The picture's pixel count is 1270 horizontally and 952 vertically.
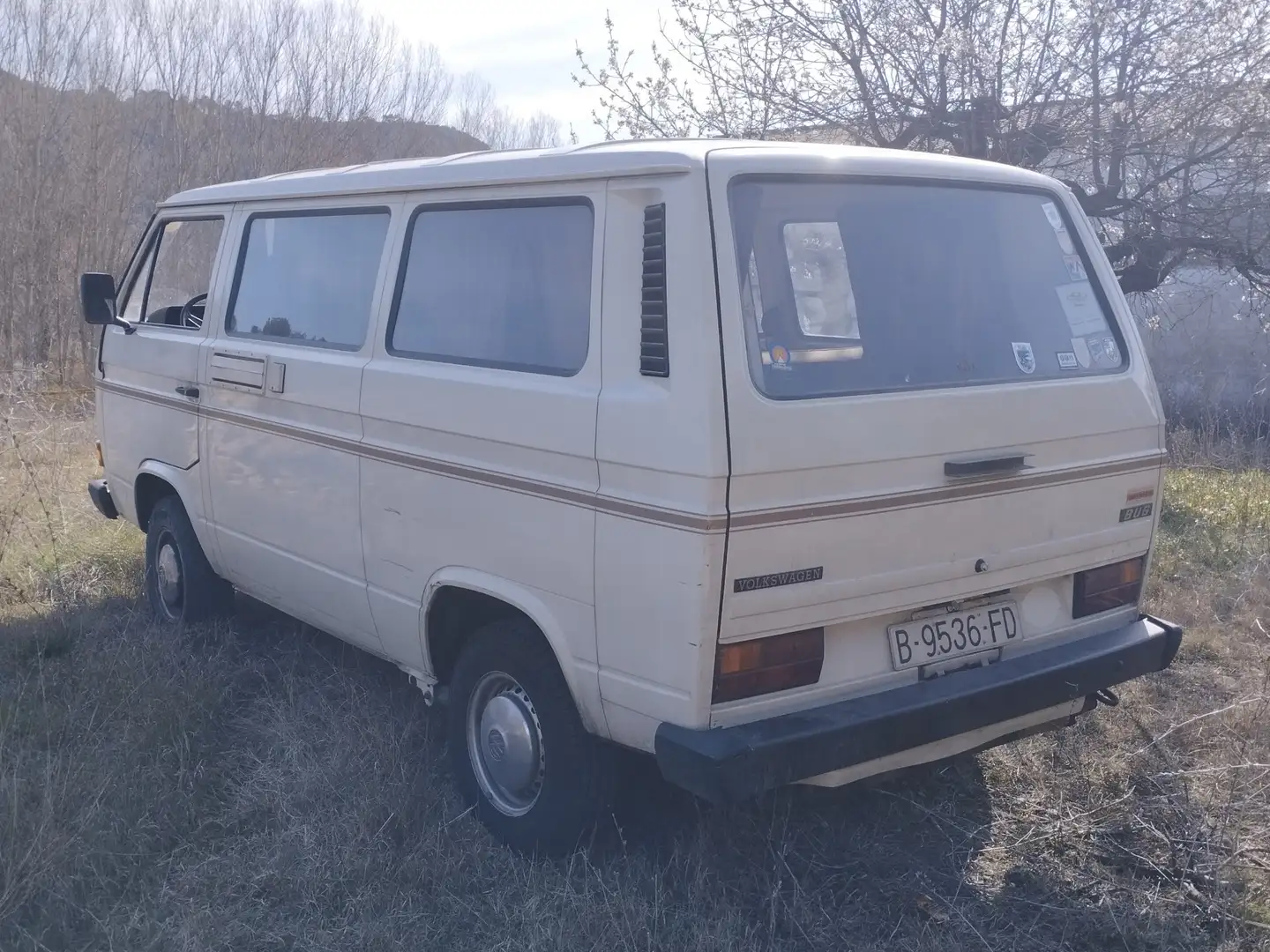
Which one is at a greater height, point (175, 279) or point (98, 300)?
point (175, 279)

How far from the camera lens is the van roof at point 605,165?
3135 mm

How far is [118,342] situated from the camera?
583cm

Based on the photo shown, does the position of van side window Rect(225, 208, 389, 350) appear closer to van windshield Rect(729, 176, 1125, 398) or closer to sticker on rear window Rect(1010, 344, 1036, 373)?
van windshield Rect(729, 176, 1125, 398)

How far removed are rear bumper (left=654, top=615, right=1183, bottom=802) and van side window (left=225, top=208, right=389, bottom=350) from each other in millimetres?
2051

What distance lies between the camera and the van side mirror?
18.7 ft

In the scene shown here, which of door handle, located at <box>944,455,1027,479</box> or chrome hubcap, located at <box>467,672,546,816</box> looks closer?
door handle, located at <box>944,455,1027,479</box>

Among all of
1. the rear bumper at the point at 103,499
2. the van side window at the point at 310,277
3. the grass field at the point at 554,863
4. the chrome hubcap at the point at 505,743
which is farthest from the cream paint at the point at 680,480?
the rear bumper at the point at 103,499

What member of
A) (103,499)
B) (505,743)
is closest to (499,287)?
(505,743)

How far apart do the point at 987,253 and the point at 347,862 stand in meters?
2.72

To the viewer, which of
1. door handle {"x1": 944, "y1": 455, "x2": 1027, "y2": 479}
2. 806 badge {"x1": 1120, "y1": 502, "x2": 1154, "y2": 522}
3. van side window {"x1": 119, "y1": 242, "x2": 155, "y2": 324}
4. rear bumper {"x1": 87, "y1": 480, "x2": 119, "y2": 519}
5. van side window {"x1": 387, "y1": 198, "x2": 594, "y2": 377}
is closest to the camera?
door handle {"x1": 944, "y1": 455, "x2": 1027, "y2": 479}

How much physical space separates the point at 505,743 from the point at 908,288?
6.10 feet

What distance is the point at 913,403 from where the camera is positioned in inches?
126

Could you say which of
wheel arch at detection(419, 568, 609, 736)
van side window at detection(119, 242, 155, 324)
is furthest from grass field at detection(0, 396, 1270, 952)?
van side window at detection(119, 242, 155, 324)

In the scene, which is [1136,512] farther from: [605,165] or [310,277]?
[310,277]
